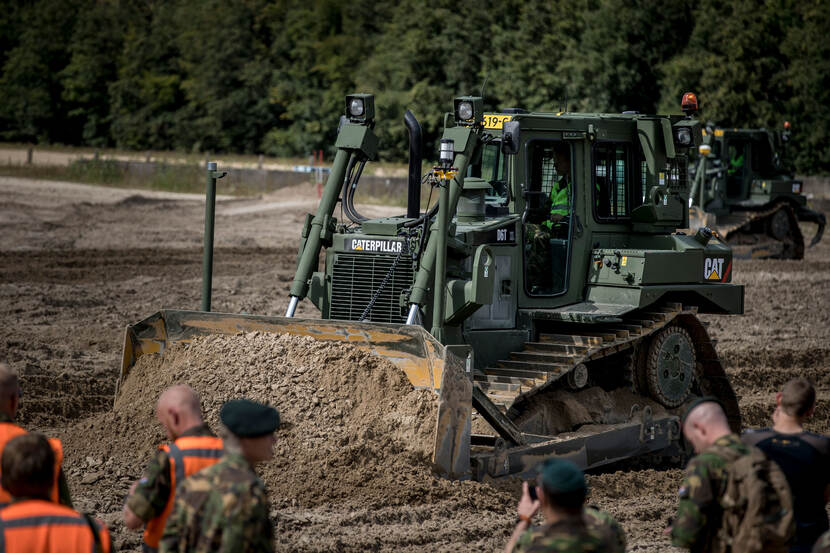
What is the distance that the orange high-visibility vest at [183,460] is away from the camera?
5.13m

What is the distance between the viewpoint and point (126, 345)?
32.7ft

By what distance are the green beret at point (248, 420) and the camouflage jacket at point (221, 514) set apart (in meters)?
0.14

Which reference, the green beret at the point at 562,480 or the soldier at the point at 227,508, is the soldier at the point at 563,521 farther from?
the soldier at the point at 227,508

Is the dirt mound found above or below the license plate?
below

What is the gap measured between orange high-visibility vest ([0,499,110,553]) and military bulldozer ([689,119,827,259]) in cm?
2374

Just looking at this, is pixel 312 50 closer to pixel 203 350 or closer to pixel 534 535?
pixel 203 350

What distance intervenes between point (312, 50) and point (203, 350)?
4858 centimetres

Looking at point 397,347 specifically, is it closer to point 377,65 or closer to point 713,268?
point 713,268

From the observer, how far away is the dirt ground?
8391 millimetres

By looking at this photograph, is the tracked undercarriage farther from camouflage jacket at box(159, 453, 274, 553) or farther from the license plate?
camouflage jacket at box(159, 453, 274, 553)

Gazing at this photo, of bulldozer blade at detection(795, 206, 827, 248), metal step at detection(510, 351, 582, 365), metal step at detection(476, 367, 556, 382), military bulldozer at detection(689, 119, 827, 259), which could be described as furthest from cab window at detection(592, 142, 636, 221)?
bulldozer blade at detection(795, 206, 827, 248)

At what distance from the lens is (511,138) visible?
9.77 metres

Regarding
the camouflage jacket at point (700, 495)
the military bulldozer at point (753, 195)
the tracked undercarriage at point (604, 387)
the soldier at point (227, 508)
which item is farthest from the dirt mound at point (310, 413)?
the military bulldozer at point (753, 195)

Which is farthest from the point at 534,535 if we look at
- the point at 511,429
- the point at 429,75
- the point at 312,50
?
the point at 312,50
